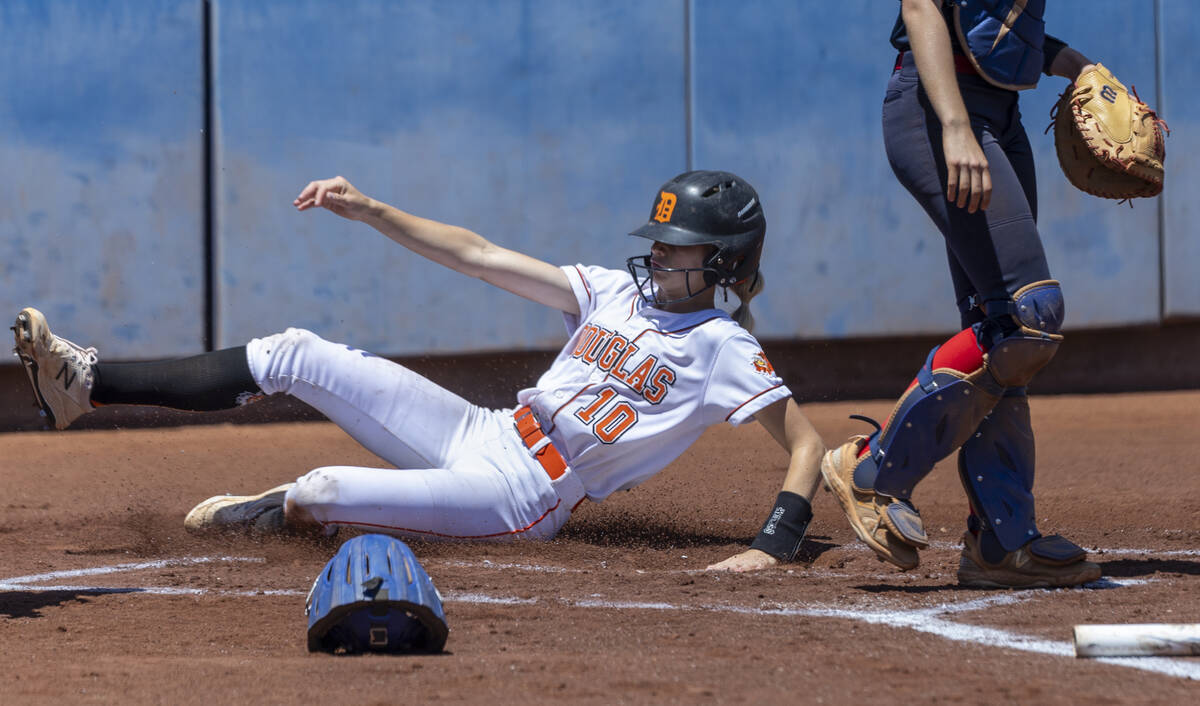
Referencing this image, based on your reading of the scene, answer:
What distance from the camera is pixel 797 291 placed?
708 centimetres

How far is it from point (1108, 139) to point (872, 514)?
3.44 feet

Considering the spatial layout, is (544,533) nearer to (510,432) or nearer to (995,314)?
(510,432)

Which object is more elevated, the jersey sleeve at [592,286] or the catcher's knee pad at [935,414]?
the jersey sleeve at [592,286]

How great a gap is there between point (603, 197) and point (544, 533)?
129 inches

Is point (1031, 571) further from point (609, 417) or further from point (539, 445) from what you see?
point (539, 445)

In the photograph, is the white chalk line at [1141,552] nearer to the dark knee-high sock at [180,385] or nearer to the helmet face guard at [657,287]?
the helmet face guard at [657,287]

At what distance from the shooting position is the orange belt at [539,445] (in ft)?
12.3

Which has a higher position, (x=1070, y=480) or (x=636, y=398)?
(x=636, y=398)

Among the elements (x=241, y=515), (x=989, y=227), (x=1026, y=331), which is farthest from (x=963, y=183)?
(x=241, y=515)

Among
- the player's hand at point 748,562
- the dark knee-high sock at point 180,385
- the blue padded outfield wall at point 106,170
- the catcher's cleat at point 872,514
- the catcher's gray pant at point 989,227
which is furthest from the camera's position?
the blue padded outfield wall at point 106,170

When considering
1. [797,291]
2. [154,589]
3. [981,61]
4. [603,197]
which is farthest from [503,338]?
[981,61]

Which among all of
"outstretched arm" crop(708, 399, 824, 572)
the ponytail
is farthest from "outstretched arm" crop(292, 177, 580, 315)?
"outstretched arm" crop(708, 399, 824, 572)

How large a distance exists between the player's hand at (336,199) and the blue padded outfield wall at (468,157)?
2875 millimetres

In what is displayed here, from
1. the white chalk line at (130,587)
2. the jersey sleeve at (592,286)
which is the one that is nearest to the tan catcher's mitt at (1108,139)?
the jersey sleeve at (592,286)
